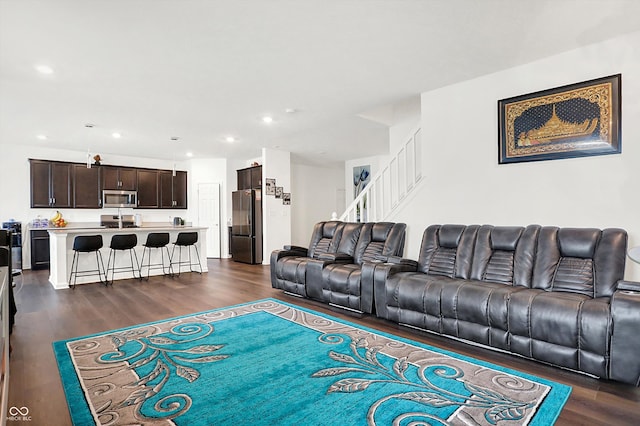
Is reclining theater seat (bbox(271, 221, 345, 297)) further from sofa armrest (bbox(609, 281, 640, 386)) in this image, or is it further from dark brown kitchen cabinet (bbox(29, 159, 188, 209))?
dark brown kitchen cabinet (bbox(29, 159, 188, 209))

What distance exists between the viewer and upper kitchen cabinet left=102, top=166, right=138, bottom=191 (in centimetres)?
842

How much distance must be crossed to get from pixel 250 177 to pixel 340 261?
5.04 meters

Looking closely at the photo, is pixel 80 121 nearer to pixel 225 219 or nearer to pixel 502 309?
pixel 225 219

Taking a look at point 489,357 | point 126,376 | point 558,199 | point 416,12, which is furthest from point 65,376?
point 558,199

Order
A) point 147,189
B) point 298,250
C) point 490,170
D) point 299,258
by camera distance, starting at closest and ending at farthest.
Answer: point 490,170 → point 299,258 → point 298,250 → point 147,189

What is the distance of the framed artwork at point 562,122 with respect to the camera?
3.26 meters

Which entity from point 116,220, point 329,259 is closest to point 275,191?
point 329,259

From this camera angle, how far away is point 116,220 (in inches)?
340

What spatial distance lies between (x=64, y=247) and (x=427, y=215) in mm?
5558

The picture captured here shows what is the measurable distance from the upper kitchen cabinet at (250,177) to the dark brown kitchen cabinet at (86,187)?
11.0ft

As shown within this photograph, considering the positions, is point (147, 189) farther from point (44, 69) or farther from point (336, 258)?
point (336, 258)

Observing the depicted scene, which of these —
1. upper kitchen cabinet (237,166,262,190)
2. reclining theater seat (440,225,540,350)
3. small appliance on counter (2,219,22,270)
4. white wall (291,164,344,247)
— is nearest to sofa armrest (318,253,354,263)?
reclining theater seat (440,225,540,350)

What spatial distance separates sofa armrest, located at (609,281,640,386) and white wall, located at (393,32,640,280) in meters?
1.19

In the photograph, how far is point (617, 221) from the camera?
322cm
